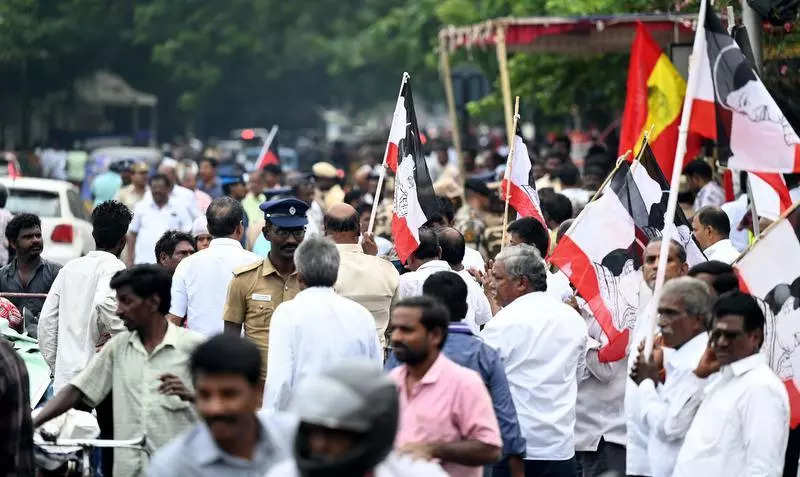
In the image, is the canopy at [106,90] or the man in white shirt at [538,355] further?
the canopy at [106,90]

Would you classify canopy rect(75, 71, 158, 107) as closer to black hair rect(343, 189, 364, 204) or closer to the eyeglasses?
black hair rect(343, 189, 364, 204)

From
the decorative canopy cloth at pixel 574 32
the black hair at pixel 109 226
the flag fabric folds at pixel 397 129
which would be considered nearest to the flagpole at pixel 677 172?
the black hair at pixel 109 226

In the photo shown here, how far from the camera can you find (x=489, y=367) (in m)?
7.22

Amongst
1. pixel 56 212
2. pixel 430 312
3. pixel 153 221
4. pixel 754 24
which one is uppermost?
pixel 754 24

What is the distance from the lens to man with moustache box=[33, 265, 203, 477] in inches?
258

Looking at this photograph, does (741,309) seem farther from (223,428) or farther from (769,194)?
(769,194)

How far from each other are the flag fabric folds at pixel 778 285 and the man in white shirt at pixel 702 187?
7411 millimetres

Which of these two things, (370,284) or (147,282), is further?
(370,284)

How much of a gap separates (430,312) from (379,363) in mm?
1532

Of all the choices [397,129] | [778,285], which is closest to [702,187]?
[397,129]

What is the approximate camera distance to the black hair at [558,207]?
40.8 ft

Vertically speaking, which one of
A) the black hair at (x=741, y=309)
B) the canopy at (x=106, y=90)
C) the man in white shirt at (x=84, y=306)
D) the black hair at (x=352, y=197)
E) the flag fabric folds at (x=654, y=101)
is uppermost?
the flag fabric folds at (x=654, y=101)

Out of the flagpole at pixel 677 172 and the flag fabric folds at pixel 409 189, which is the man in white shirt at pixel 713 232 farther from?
the flagpole at pixel 677 172

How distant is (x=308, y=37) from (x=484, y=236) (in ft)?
129
